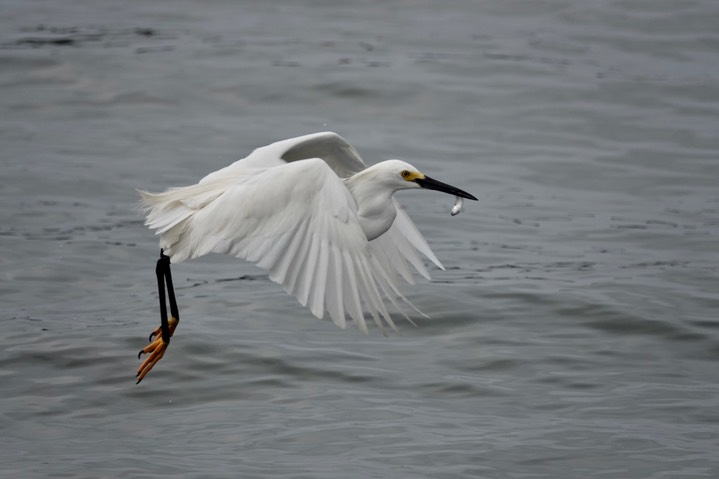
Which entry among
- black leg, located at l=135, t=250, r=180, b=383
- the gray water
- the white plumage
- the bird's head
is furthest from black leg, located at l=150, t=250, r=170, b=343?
the bird's head

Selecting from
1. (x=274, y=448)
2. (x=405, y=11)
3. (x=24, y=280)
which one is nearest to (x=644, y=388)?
(x=274, y=448)

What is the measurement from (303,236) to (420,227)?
19.4 ft

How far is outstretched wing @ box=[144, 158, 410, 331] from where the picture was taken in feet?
22.1

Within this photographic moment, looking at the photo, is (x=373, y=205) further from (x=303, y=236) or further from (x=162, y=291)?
(x=162, y=291)

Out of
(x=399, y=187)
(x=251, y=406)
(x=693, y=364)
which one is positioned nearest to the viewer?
(x=399, y=187)

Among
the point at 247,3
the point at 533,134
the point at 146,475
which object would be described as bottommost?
the point at 146,475

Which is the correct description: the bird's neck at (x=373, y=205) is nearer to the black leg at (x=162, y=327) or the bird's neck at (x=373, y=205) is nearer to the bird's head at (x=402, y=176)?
the bird's head at (x=402, y=176)

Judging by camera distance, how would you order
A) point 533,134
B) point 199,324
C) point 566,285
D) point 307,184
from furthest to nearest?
point 533,134, point 566,285, point 199,324, point 307,184

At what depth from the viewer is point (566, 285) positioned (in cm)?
1155

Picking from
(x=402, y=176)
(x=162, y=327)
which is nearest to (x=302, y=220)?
(x=402, y=176)

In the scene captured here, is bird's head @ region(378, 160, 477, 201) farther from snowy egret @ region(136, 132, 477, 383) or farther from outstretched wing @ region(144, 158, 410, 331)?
outstretched wing @ region(144, 158, 410, 331)

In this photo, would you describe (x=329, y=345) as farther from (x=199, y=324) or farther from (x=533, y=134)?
(x=533, y=134)

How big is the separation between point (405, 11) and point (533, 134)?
15.2ft

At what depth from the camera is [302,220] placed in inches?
276
